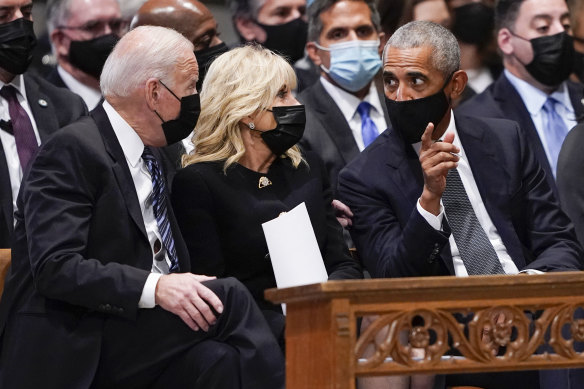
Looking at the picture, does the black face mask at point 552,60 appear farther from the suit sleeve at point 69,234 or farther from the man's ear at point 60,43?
the suit sleeve at point 69,234

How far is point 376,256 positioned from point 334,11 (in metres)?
1.87

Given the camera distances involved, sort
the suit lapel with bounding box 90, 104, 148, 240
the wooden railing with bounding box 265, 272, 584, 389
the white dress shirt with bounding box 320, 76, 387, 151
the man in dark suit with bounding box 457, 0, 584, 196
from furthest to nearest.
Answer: the man in dark suit with bounding box 457, 0, 584, 196 → the white dress shirt with bounding box 320, 76, 387, 151 → the suit lapel with bounding box 90, 104, 148, 240 → the wooden railing with bounding box 265, 272, 584, 389

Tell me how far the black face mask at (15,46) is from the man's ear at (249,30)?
1.44 m

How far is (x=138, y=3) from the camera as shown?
227 inches

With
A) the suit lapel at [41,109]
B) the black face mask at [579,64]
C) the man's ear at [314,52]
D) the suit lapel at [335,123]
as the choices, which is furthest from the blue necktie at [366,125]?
the black face mask at [579,64]

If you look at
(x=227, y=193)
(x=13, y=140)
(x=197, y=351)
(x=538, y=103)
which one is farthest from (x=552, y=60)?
(x=197, y=351)

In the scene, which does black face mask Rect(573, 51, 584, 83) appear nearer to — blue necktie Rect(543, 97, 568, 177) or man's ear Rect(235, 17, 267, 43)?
blue necktie Rect(543, 97, 568, 177)

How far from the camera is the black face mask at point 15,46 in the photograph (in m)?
4.66

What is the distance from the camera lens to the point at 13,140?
4.52 metres

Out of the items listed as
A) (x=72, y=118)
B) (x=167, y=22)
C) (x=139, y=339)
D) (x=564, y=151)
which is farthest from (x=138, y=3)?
(x=139, y=339)

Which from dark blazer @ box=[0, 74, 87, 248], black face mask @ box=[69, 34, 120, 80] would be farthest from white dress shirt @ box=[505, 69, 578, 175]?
dark blazer @ box=[0, 74, 87, 248]

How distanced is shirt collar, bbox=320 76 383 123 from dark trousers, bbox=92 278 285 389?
6.34 ft

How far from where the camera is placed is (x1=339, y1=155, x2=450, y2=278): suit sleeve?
3.62 metres

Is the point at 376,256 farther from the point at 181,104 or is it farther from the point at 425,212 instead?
the point at 181,104
